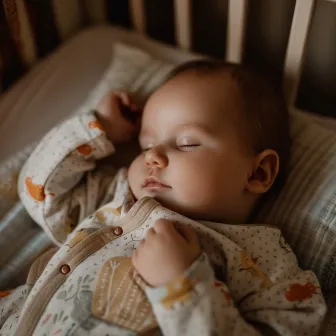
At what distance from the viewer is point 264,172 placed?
0.97m

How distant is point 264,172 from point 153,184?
22 cm

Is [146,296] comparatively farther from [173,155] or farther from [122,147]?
[122,147]

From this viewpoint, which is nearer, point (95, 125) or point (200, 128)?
point (200, 128)

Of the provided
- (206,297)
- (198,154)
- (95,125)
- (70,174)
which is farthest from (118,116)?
(206,297)

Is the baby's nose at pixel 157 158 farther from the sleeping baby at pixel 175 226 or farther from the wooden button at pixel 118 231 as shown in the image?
the wooden button at pixel 118 231

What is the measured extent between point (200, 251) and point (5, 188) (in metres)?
0.50

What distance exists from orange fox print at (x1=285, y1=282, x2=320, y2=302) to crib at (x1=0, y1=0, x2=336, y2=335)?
101 mm

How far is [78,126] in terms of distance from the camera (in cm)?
106

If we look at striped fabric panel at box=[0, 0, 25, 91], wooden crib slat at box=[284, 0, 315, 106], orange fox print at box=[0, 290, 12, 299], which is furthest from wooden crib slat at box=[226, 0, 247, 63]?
orange fox print at box=[0, 290, 12, 299]

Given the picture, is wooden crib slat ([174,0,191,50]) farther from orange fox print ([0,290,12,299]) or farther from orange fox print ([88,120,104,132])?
orange fox print ([0,290,12,299])

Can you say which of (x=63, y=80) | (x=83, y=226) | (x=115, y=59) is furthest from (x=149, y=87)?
(x=83, y=226)

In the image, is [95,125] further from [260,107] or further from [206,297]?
[206,297]

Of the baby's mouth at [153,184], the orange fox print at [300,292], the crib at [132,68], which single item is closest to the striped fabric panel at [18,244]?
the crib at [132,68]

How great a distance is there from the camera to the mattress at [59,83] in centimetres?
122
